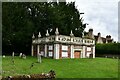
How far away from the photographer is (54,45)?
43.0 meters

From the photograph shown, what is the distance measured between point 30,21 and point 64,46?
15.7 m

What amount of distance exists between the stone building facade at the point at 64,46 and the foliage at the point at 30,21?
620 centimetres

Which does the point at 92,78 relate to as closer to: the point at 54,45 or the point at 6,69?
the point at 6,69

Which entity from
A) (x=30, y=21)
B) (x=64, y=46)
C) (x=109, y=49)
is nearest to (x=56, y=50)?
(x=64, y=46)

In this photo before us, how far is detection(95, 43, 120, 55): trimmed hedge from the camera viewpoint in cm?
6052

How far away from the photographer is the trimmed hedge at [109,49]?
60.5 meters

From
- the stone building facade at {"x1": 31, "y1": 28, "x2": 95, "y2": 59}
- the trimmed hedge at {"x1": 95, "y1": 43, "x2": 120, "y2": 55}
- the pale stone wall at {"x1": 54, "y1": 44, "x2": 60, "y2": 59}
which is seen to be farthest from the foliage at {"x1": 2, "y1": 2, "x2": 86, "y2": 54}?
the pale stone wall at {"x1": 54, "y1": 44, "x2": 60, "y2": 59}

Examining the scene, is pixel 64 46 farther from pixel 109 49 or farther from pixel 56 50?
pixel 109 49

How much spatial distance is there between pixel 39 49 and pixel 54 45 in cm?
635

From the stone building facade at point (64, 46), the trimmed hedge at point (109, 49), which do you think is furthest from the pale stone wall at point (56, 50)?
the trimmed hedge at point (109, 49)

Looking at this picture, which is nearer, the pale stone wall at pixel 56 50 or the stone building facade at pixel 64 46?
the pale stone wall at pixel 56 50

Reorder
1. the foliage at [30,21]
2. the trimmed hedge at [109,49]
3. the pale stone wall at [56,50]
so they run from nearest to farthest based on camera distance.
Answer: the pale stone wall at [56,50] < the foliage at [30,21] < the trimmed hedge at [109,49]

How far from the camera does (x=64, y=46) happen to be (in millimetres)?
43844

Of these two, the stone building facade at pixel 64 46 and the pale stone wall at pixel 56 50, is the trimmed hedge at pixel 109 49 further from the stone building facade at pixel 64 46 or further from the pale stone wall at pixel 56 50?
the pale stone wall at pixel 56 50
